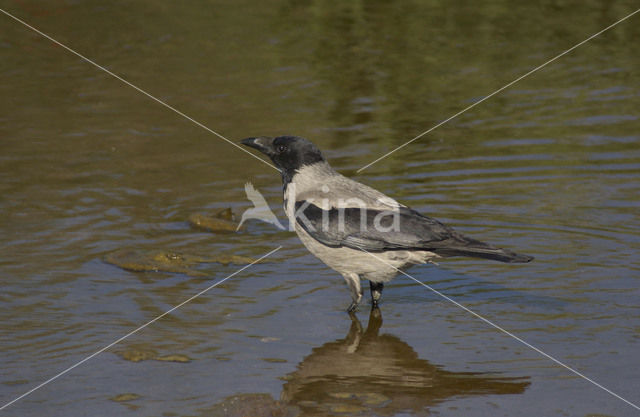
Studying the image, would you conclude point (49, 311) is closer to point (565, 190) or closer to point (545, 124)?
point (565, 190)

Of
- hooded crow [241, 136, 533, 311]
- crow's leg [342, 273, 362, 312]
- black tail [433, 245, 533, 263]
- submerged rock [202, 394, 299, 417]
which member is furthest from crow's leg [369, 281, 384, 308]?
submerged rock [202, 394, 299, 417]

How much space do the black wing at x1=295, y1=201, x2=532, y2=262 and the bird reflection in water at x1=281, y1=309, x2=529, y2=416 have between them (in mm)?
644

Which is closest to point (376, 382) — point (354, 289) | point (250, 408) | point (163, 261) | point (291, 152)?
point (250, 408)

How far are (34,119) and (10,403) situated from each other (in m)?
6.87

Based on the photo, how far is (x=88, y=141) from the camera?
10672mm

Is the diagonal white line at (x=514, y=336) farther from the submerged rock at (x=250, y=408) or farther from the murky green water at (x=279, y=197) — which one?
the submerged rock at (x=250, y=408)

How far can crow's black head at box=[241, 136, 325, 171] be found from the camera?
6754mm

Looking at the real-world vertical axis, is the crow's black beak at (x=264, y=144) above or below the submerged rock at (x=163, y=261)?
above

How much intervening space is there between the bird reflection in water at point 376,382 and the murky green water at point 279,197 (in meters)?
0.02

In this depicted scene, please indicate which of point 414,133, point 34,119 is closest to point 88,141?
point 34,119

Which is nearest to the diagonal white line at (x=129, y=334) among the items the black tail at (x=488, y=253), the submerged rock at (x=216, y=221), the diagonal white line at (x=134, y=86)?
the submerged rock at (x=216, y=221)

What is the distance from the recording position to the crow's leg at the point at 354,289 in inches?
254

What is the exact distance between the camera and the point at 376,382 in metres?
5.43

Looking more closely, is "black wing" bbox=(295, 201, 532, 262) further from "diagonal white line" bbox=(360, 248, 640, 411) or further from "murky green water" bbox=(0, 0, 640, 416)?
"murky green water" bbox=(0, 0, 640, 416)
